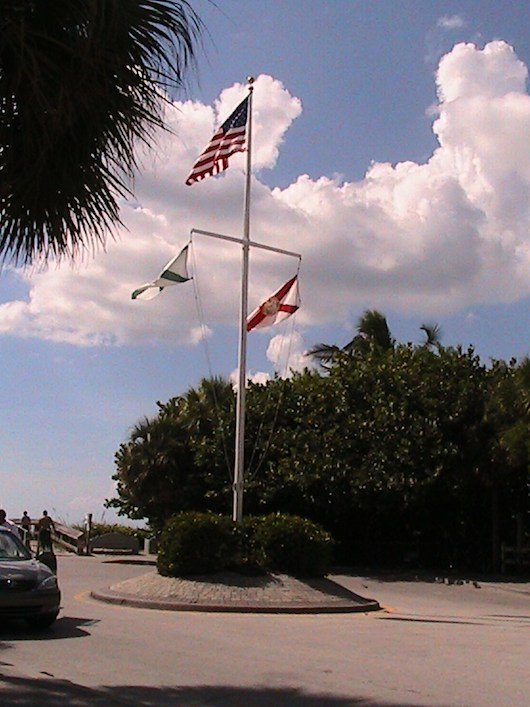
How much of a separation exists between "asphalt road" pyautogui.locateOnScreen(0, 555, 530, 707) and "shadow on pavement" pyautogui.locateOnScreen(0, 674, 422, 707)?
0.01 m

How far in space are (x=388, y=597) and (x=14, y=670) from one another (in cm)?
1428

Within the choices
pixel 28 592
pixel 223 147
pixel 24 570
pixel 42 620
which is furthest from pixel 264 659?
pixel 223 147

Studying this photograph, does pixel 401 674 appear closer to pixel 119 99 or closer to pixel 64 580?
pixel 119 99

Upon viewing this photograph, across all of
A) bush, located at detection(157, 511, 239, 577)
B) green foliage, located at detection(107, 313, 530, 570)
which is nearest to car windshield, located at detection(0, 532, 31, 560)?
bush, located at detection(157, 511, 239, 577)

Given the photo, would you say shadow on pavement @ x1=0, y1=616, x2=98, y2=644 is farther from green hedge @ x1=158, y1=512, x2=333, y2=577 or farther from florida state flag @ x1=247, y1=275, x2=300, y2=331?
florida state flag @ x1=247, y1=275, x2=300, y2=331

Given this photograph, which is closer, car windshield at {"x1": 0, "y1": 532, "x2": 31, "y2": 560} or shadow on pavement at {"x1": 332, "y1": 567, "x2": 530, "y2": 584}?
car windshield at {"x1": 0, "y1": 532, "x2": 31, "y2": 560}

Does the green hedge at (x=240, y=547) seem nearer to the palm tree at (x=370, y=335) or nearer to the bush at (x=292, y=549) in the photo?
the bush at (x=292, y=549)

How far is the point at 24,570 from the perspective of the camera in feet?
44.2

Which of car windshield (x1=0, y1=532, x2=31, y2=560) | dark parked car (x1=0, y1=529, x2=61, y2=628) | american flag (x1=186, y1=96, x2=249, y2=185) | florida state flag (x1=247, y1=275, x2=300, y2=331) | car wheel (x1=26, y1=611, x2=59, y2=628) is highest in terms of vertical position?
american flag (x1=186, y1=96, x2=249, y2=185)

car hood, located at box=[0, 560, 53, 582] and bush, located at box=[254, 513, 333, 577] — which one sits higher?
bush, located at box=[254, 513, 333, 577]

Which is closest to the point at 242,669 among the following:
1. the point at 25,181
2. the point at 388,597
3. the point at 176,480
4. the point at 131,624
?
the point at 131,624

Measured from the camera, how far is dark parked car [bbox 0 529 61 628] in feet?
42.7

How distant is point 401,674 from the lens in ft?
34.5

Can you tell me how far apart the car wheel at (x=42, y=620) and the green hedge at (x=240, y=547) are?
568cm
